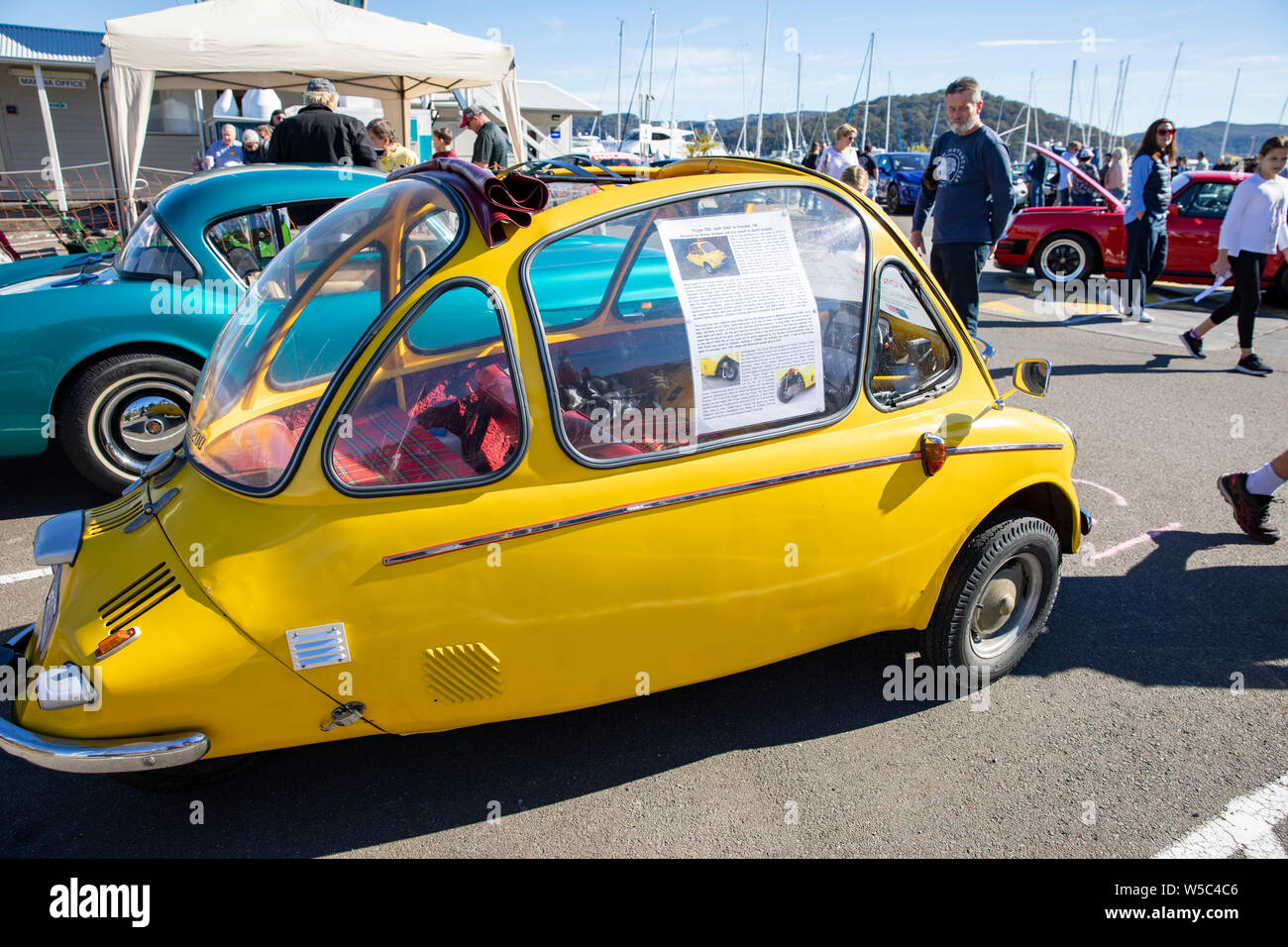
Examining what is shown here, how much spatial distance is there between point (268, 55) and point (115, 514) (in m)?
9.10

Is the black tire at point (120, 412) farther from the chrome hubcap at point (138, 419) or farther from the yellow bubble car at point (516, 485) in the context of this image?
the yellow bubble car at point (516, 485)

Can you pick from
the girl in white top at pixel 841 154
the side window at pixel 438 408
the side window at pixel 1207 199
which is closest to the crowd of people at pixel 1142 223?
the side window at pixel 1207 199

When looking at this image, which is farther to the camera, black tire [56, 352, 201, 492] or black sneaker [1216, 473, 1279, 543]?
black tire [56, 352, 201, 492]

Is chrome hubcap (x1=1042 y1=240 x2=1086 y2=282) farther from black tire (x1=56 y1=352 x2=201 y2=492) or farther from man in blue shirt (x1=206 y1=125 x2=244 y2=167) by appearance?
man in blue shirt (x1=206 y1=125 x2=244 y2=167)

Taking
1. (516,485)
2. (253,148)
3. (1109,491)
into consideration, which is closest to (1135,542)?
(1109,491)

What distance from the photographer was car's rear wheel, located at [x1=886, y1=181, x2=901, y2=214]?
2145cm

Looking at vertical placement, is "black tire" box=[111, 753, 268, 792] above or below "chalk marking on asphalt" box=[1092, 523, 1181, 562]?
below

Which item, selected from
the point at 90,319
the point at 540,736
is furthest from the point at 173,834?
the point at 90,319

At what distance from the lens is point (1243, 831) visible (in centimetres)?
250

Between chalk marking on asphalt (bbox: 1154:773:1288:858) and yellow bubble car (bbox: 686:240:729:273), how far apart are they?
214cm

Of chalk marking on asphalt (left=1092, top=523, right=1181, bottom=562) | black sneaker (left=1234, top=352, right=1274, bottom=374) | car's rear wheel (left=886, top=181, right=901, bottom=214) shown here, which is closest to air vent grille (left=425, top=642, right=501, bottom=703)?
chalk marking on asphalt (left=1092, top=523, right=1181, bottom=562)

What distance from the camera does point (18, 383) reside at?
429 cm

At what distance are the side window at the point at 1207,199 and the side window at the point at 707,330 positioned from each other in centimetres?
1031
